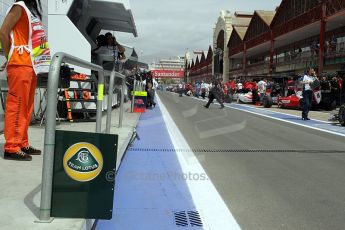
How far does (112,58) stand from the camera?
17.3 metres

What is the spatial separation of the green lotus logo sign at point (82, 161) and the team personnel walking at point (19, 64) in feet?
7.22

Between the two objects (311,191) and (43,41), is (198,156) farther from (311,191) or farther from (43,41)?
(43,41)

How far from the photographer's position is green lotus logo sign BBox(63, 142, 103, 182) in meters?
3.35

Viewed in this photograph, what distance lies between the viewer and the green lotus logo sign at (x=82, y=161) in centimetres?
335

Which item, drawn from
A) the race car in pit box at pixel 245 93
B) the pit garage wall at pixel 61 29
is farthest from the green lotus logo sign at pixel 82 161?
the race car in pit box at pixel 245 93

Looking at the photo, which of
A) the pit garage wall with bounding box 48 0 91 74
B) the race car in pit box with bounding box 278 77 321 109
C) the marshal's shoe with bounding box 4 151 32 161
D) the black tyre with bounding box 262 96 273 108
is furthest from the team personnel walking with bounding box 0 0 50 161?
the black tyre with bounding box 262 96 273 108

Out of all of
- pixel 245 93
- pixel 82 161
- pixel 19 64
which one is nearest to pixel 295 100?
pixel 245 93

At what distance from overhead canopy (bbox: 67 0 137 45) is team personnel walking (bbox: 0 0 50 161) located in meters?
7.07

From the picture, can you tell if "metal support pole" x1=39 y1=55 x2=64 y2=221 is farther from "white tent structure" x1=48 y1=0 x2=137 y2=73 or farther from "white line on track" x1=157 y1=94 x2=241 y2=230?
"white tent structure" x1=48 y1=0 x2=137 y2=73

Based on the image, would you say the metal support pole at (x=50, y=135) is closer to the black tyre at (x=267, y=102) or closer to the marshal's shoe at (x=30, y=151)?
the marshal's shoe at (x=30, y=151)

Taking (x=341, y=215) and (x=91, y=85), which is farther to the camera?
(x=91, y=85)

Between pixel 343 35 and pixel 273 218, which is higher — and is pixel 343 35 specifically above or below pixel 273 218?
above

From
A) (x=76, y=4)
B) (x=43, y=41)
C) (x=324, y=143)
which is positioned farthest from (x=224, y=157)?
(x=76, y=4)

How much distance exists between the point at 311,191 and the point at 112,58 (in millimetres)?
12772
